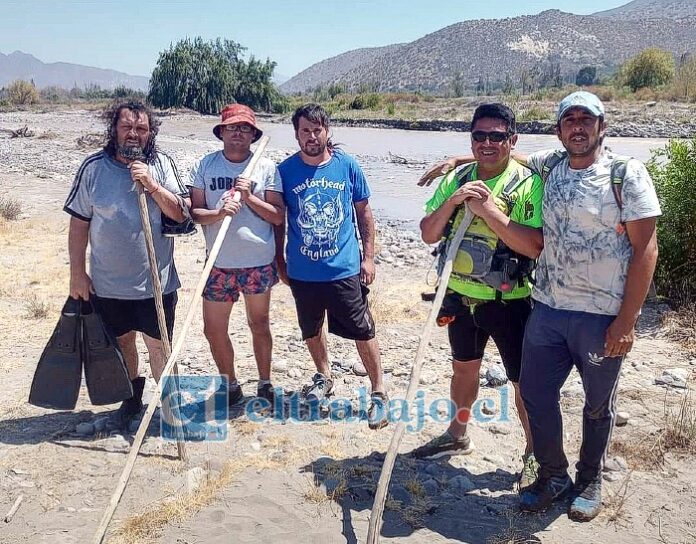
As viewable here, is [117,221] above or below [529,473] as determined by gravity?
above

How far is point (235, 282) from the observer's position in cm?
427

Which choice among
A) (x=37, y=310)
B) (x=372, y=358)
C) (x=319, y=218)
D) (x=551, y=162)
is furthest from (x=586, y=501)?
(x=37, y=310)

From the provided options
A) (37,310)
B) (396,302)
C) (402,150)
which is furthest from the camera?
(402,150)

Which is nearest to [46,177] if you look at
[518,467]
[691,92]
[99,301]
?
[99,301]

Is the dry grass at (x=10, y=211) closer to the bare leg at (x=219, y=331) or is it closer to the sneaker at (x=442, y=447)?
the bare leg at (x=219, y=331)

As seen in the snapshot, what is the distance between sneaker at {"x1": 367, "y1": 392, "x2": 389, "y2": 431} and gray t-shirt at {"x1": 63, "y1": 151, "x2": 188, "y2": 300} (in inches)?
62.3

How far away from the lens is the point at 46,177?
15266mm

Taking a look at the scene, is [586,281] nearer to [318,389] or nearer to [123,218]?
[318,389]

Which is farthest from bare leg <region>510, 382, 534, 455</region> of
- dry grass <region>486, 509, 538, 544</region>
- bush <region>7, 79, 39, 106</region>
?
bush <region>7, 79, 39, 106</region>

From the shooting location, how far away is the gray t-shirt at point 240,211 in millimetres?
4121

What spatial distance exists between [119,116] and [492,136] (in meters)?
2.11

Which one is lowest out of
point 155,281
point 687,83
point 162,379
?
point 162,379

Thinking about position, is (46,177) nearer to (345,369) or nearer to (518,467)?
(345,369)

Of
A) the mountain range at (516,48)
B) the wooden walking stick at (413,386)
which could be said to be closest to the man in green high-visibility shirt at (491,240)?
the wooden walking stick at (413,386)
